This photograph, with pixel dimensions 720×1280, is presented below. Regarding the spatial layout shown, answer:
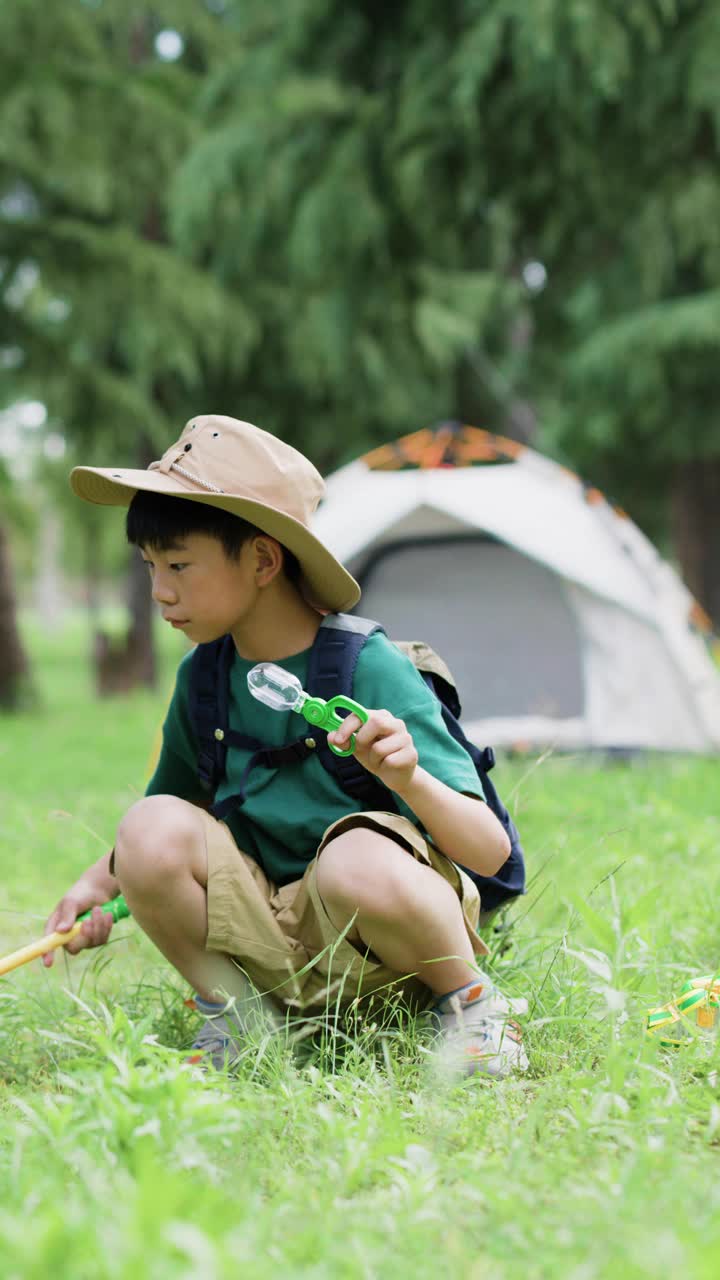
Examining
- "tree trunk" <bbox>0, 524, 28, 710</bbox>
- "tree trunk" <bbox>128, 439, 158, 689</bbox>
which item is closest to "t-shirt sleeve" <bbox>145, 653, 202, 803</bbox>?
"tree trunk" <bbox>0, 524, 28, 710</bbox>

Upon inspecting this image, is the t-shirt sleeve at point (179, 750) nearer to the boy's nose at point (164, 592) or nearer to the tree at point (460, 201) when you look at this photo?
the boy's nose at point (164, 592)

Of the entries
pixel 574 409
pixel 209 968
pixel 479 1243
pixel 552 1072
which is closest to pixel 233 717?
pixel 209 968

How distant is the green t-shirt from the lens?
189 centimetres

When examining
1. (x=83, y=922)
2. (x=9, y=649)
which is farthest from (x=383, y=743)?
(x=9, y=649)

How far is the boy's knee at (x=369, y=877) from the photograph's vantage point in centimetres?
178

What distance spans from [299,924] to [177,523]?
2.03ft

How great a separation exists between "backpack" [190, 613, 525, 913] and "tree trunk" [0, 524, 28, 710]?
7.71 m

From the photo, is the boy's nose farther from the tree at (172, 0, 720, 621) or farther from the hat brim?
the tree at (172, 0, 720, 621)

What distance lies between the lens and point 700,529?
11.5m

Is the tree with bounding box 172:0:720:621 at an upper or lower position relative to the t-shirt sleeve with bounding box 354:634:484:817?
upper

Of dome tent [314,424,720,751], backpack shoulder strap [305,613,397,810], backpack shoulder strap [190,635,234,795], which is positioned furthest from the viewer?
dome tent [314,424,720,751]

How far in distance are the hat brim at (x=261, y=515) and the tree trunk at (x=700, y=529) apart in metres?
9.75

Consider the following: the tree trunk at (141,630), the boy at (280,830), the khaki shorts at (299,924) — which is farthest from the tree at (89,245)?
the khaki shorts at (299,924)

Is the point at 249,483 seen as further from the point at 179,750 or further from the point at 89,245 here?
the point at 89,245
